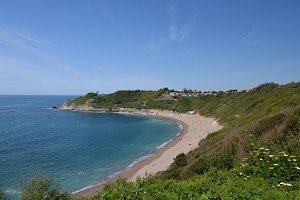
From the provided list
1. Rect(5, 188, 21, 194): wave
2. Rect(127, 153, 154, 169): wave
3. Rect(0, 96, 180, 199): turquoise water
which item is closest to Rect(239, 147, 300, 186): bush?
Rect(0, 96, 180, 199): turquoise water

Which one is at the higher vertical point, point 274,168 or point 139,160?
point 274,168

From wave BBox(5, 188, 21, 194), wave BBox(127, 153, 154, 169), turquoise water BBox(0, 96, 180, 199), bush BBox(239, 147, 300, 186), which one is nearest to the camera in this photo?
bush BBox(239, 147, 300, 186)

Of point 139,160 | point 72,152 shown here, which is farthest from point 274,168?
point 72,152

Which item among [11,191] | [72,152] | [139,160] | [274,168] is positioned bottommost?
[11,191]

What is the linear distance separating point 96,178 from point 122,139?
39989 millimetres

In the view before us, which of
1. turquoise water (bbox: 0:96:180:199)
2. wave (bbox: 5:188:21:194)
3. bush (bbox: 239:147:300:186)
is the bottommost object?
wave (bbox: 5:188:21:194)

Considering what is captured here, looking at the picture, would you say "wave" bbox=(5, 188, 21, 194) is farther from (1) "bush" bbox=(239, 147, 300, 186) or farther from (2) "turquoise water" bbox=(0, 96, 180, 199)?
(1) "bush" bbox=(239, 147, 300, 186)

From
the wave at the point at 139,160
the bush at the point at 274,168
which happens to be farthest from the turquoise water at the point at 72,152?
the bush at the point at 274,168

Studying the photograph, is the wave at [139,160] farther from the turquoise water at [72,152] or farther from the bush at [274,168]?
the bush at [274,168]

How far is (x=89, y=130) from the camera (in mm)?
109062

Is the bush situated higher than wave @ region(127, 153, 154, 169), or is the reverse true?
the bush

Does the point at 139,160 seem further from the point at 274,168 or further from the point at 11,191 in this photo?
the point at 274,168

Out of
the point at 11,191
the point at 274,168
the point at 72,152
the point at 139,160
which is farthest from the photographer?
the point at 72,152

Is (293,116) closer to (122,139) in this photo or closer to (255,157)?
(255,157)
